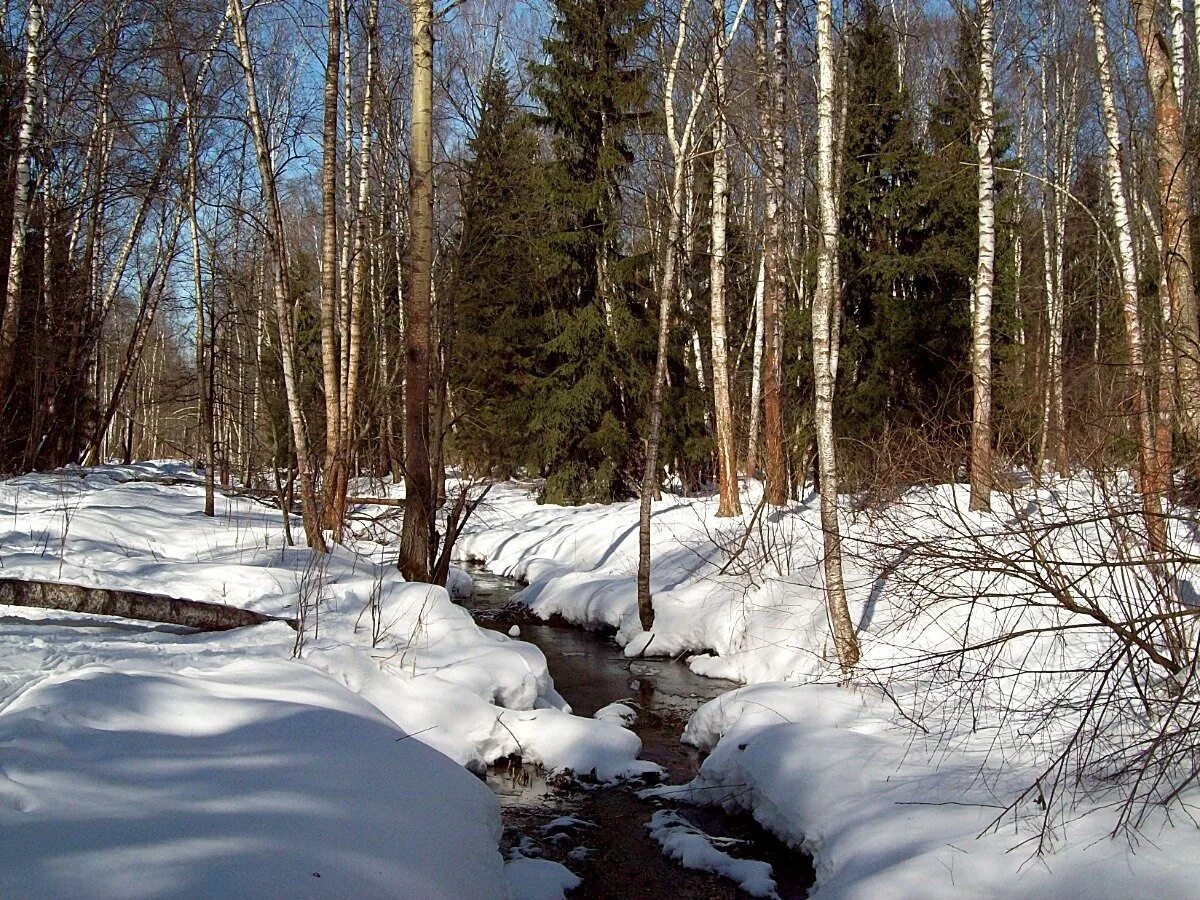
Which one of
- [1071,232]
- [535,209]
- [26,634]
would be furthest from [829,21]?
[1071,232]

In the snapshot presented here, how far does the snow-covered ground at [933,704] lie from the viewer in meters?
3.61

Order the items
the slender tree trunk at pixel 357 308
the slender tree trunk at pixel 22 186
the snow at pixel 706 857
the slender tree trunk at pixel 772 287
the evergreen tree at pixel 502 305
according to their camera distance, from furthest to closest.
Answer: the evergreen tree at pixel 502 305, the slender tree trunk at pixel 772 287, the slender tree trunk at pixel 357 308, the slender tree trunk at pixel 22 186, the snow at pixel 706 857

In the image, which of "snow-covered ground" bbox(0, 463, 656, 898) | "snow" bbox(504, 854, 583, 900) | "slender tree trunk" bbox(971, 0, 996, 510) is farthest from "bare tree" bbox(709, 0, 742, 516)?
"snow" bbox(504, 854, 583, 900)

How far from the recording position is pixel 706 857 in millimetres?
4848

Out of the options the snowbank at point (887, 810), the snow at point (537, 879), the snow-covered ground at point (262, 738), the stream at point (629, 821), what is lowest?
the stream at point (629, 821)

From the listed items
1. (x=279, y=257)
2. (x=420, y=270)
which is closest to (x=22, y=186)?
(x=279, y=257)

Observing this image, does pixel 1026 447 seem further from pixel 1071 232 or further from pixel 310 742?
pixel 1071 232

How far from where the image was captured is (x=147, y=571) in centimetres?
774

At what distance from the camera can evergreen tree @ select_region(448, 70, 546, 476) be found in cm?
1869

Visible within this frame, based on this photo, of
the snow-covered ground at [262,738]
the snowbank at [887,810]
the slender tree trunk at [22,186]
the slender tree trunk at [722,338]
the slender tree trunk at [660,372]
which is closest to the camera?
the snow-covered ground at [262,738]

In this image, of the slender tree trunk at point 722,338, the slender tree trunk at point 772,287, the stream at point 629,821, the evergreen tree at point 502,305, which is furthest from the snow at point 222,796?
the evergreen tree at point 502,305

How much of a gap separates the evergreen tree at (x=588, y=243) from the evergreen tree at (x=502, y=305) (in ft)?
2.63

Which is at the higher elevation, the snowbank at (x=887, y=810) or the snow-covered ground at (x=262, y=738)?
the snow-covered ground at (x=262, y=738)

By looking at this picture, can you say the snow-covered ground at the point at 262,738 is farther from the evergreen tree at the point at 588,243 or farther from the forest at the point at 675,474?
the evergreen tree at the point at 588,243
